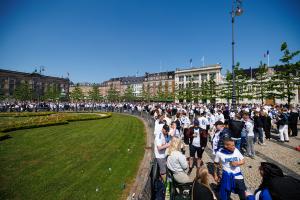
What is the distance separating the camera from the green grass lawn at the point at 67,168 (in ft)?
21.6

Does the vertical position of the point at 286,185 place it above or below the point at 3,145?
above

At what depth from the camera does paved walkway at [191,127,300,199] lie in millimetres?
7711

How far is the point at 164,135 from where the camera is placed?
7.43 m

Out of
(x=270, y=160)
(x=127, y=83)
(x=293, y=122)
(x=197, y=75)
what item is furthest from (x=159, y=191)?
(x=127, y=83)

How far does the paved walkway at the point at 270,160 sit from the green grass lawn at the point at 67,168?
3.29 m

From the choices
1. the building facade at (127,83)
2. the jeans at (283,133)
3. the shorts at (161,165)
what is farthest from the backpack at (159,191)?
the building facade at (127,83)

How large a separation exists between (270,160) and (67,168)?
9.36 metres

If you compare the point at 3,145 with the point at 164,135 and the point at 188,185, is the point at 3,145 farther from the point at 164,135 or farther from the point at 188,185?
the point at 188,185

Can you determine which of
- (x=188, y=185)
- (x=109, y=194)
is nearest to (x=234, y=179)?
(x=188, y=185)

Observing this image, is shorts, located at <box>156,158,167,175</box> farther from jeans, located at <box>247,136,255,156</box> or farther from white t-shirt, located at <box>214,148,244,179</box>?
jeans, located at <box>247,136,255,156</box>

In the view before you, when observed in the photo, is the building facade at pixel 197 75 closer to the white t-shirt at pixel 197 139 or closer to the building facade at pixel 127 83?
the building facade at pixel 127 83

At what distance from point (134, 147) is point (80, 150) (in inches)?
121

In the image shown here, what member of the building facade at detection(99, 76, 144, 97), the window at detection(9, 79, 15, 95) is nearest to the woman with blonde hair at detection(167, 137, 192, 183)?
the building facade at detection(99, 76, 144, 97)

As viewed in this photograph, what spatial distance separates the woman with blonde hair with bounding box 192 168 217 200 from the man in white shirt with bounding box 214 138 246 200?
1.74 metres
